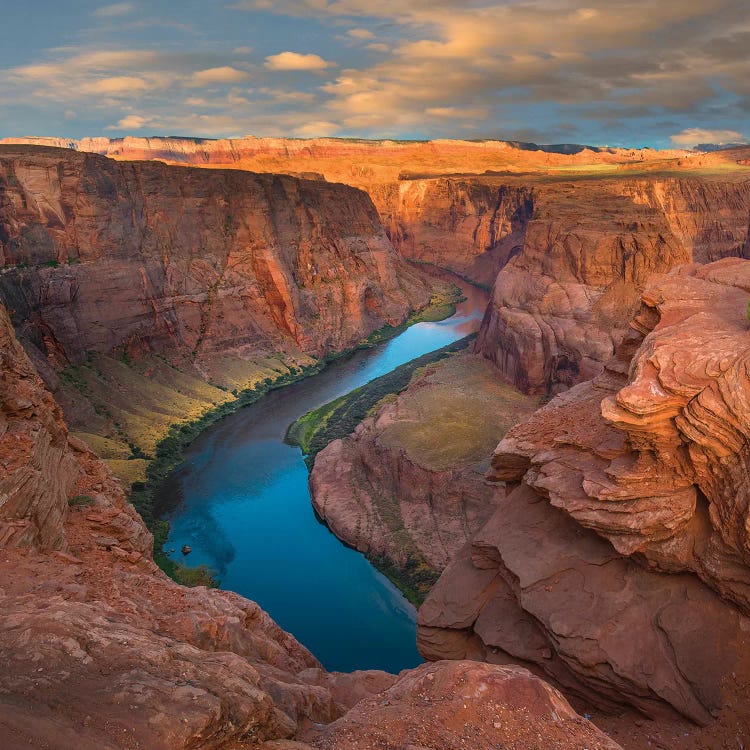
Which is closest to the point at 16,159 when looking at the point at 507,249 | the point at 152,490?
the point at 152,490

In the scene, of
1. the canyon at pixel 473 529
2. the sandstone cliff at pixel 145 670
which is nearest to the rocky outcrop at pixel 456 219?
the canyon at pixel 473 529

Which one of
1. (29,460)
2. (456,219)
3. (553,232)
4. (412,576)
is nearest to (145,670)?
(29,460)

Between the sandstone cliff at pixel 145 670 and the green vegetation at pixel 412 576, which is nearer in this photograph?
the sandstone cliff at pixel 145 670

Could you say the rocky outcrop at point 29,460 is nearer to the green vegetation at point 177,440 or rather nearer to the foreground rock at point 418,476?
the foreground rock at point 418,476

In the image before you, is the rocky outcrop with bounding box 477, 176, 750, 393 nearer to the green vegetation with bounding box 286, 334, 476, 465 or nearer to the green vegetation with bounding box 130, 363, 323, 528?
the green vegetation with bounding box 286, 334, 476, 465

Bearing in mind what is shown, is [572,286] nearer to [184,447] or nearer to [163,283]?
[184,447]

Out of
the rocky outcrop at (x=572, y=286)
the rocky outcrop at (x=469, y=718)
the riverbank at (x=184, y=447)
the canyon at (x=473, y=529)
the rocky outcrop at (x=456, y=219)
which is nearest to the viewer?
the rocky outcrop at (x=469, y=718)

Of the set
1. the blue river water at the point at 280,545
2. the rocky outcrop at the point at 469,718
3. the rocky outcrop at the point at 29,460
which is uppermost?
the rocky outcrop at the point at 29,460
